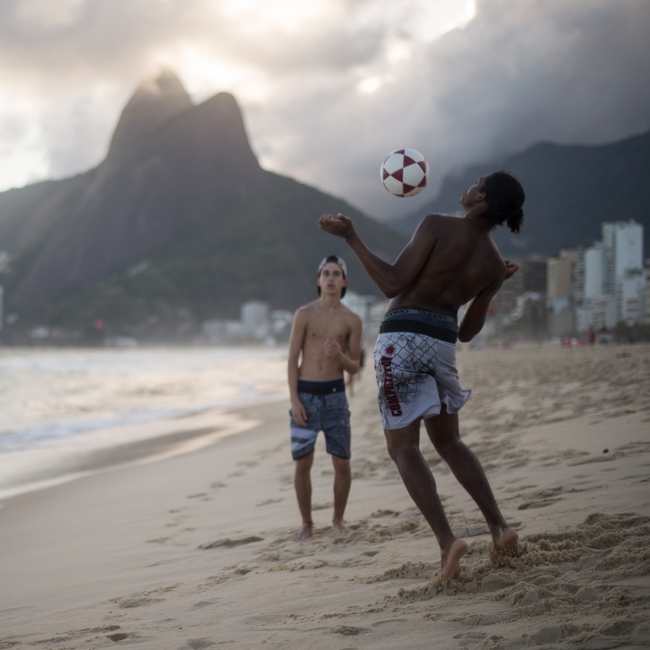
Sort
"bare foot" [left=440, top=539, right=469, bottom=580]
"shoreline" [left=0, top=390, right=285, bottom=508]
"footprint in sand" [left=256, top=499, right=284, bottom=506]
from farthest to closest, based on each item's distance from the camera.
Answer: "shoreline" [left=0, top=390, right=285, bottom=508] < "footprint in sand" [left=256, top=499, right=284, bottom=506] < "bare foot" [left=440, top=539, right=469, bottom=580]

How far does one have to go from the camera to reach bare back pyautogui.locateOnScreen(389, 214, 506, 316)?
8.88 ft

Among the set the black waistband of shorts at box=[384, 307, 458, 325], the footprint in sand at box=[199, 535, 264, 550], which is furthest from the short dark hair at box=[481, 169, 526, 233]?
the footprint in sand at box=[199, 535, 264, 550]

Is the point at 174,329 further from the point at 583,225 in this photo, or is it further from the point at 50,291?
the point at 583,225

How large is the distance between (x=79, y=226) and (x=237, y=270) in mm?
48022

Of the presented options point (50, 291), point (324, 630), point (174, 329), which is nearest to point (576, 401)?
point (324, 630)

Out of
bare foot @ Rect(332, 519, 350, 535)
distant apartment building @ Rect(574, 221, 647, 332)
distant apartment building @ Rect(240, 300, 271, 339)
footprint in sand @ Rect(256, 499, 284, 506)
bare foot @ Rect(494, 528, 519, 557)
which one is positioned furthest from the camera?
distant apartment building @ Rect(240, 300, 271, 339)

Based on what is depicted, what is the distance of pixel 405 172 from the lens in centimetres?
338

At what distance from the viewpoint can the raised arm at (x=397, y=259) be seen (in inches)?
106

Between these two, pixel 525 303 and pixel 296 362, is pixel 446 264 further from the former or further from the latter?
pixel 525 303

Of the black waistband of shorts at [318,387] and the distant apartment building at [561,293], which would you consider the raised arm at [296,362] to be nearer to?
the black waistband of shorts at [318,387]

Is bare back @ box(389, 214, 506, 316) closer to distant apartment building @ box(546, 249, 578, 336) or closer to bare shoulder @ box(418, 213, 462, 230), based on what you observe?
bare shoulder @ box(418, 213, 462, 230)

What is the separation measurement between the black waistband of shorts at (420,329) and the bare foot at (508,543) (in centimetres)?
75

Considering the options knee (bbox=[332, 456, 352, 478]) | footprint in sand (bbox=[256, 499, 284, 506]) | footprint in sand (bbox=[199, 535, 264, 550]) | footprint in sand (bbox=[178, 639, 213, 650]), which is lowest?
footprint in sand (bbox=[256, 499, 284, 506])

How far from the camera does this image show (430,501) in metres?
2.58
